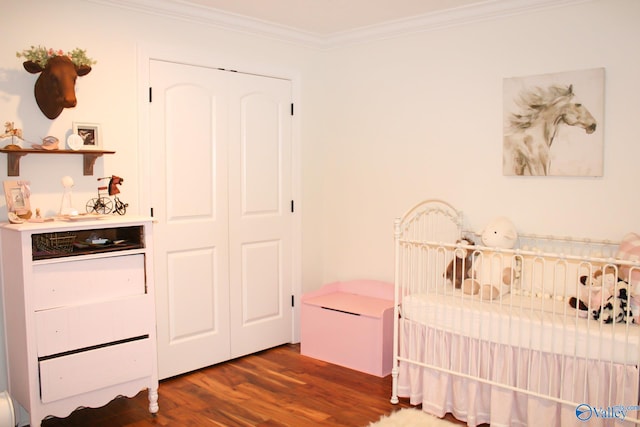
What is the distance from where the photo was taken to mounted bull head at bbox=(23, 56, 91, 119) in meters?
2.80

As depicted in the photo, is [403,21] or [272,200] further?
[272,200]

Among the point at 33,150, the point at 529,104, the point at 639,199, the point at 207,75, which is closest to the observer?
the point at 33,150

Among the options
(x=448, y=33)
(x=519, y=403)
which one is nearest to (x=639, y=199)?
(x=519, y=403)

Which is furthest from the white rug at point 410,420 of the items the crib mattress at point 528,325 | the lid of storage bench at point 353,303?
the lid of storage bench at point 353,303

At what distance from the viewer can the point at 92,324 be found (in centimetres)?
277

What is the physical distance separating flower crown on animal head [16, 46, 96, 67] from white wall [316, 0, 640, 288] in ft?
6.53

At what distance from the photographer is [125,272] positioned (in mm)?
2898

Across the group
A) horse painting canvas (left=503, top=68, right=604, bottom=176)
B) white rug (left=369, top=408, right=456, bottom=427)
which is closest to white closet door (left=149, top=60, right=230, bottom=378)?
white rug (left=369, top=408, right=456, bottom=427)

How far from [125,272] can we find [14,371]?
0.73 m

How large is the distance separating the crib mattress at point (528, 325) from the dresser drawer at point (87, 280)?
4.93 ft

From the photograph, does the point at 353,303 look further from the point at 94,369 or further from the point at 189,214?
the point at 94,369

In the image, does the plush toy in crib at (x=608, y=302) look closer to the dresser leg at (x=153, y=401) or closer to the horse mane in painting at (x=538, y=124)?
the horse mane in painting at (x=538, y=124)

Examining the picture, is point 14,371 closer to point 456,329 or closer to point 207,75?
point 207,75

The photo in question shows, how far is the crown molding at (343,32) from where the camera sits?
3291mm
